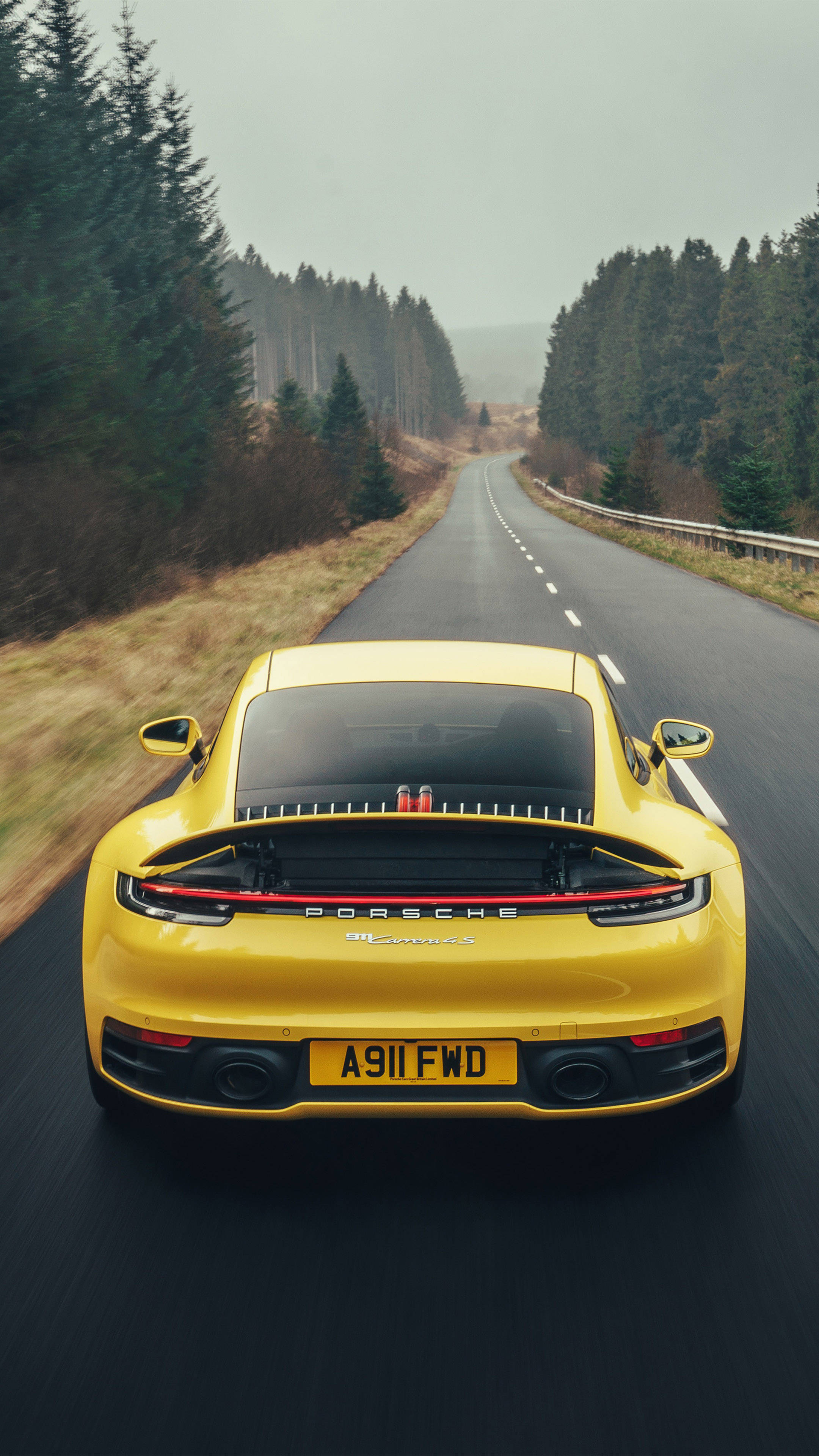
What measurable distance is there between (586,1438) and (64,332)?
20984 millimetres

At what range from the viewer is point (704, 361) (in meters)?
83.4

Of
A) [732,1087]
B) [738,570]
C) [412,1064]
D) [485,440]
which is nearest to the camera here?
[412,1064]

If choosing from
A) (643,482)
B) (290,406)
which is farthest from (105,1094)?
(290,406)

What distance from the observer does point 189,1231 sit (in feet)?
9.38

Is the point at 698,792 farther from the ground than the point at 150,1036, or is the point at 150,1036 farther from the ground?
the point at 150,1036

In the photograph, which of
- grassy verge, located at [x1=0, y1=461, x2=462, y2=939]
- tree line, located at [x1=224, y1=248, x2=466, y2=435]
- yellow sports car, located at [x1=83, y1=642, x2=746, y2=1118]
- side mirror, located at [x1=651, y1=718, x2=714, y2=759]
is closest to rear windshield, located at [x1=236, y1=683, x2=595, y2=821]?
yellow sports car, located at [x1=83, y1=642, x2=746, y2=1118]

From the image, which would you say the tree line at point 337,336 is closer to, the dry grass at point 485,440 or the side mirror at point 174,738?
the dry grass at point 485,440

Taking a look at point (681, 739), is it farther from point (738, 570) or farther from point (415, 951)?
point (738, 570)

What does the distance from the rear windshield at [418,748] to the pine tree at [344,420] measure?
173ft

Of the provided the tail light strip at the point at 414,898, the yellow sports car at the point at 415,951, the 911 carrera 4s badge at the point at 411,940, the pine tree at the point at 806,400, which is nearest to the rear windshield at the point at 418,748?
the yellow sports car at the point at 415,951

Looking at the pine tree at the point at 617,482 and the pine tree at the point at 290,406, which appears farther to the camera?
the pine tree at the point at 290,406

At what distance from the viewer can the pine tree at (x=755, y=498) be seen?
30.0m

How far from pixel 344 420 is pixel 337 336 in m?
91.4

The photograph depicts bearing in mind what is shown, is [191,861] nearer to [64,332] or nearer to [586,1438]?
[586,1438]
